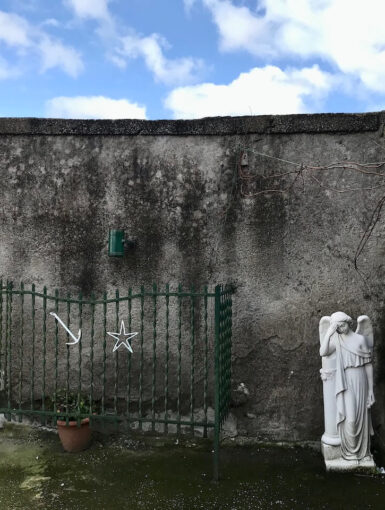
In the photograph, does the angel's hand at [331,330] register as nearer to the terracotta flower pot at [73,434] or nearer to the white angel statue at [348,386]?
the white angel statue at [348,386]

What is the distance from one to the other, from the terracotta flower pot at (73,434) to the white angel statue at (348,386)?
7.11ft

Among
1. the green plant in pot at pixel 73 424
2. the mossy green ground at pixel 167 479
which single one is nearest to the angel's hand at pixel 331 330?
the mossy green ground at pixel 167 479

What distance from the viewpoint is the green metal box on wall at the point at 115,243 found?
4.61m

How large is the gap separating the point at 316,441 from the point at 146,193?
291cm

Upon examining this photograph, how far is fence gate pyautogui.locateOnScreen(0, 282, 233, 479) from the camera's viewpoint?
182 inches

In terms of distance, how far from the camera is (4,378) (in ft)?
16.1

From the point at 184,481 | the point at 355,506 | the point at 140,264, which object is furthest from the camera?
the point at 140,264

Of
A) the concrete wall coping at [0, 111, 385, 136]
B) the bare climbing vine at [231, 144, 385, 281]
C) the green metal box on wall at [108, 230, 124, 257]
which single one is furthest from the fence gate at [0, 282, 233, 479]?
the concrete wall coping at [0, 111, 385, 136]

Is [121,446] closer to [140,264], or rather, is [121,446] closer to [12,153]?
[140,264]

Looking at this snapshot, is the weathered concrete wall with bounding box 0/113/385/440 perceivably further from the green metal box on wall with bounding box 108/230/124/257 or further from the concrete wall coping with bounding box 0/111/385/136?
the green metal box on wall with bounding box 108/230/124/257

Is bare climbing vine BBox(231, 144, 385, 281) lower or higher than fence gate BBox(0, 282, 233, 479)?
higher

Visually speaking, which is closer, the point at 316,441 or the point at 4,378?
the point at 316,441

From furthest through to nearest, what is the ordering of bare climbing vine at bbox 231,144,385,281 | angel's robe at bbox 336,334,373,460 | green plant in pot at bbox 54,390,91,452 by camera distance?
bare climbing vine at bbox 231,144,385,281 → green plant in pot at bbox 54,390,91,452 → angel's robe at bbox 336,334,373,460

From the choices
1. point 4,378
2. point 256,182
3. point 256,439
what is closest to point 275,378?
point 256,439
